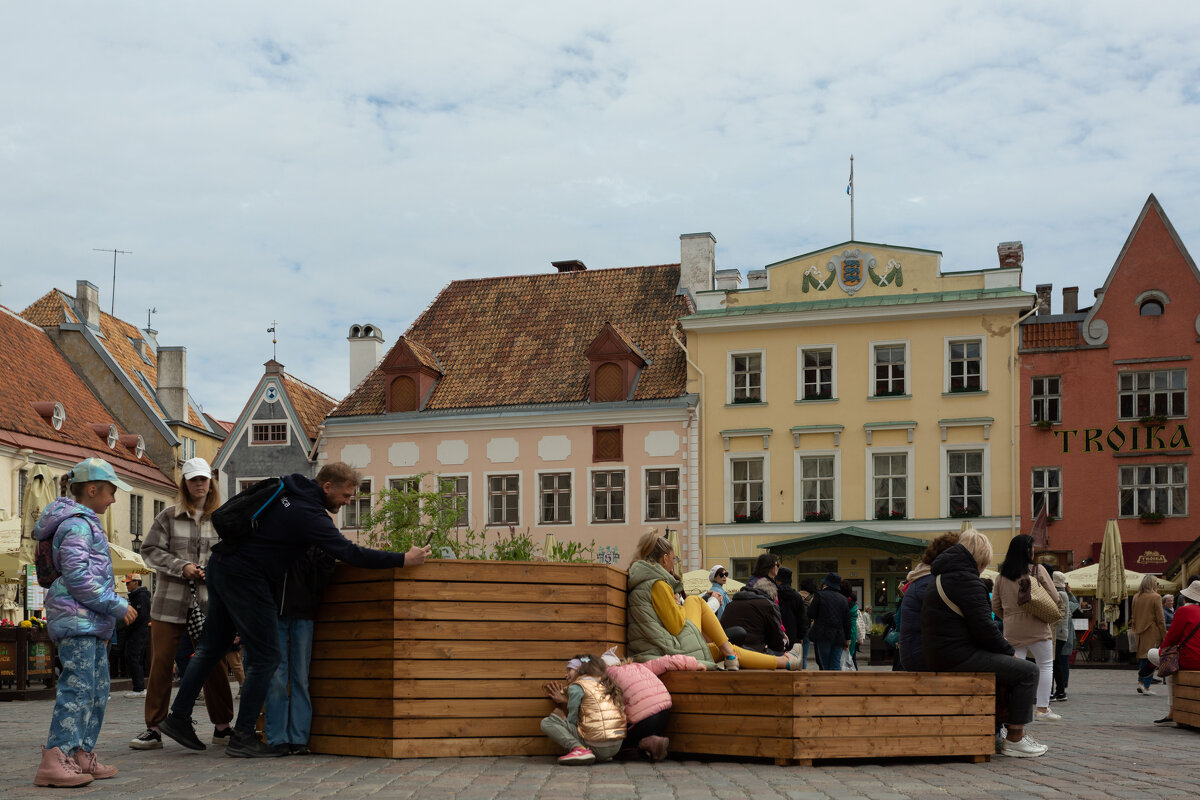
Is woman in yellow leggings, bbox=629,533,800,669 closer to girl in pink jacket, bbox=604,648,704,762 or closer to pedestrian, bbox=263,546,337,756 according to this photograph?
girl in pink jacket, bbox=604,648,704,762

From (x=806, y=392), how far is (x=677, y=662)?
27850 mm

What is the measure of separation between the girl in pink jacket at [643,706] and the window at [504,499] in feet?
95.7

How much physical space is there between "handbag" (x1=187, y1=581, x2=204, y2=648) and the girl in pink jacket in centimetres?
276

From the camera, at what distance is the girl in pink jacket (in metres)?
8.89

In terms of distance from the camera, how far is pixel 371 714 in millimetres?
8992

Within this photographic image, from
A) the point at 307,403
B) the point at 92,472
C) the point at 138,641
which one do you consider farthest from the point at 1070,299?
the point at 92,472

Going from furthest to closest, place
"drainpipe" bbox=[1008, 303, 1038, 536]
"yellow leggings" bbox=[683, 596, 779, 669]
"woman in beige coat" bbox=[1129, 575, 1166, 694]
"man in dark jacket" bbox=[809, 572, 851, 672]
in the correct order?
"drainpipe" bbox=[1008, 303, 1038, 536] → "woman in beige coat" bbox=[1129, 575, 1166, 694] → "man in dark jacket" bbox=[809, 572, 851, 672] → "yellow leggings" bbox=[683, 596, 779, 669]

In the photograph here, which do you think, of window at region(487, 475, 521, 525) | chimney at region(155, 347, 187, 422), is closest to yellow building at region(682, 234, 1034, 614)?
window at region(487, 475, 521, 525)

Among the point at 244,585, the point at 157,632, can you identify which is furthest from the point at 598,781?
the point at 157,632

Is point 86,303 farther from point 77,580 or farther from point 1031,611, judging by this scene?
point 77,580

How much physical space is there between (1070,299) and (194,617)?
3228 centimetres

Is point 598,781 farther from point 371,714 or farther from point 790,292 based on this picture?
point 790,292

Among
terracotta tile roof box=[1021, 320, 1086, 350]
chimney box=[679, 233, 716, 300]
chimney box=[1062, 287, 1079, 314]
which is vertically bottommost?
terracotta tile roof box=[1021, 320, 1086, 350]

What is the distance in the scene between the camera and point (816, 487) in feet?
119
